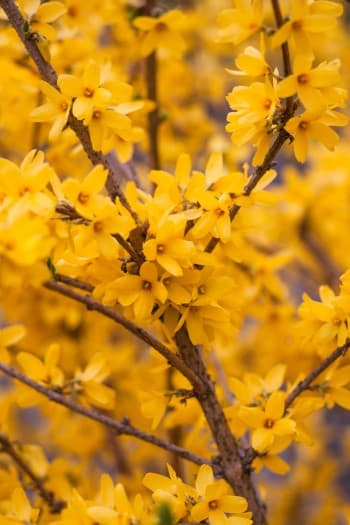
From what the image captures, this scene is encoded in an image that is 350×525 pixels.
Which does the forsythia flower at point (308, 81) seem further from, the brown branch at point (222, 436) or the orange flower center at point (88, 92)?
the brown branch at point (222, 436)

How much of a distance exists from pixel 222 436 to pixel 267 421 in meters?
0.07

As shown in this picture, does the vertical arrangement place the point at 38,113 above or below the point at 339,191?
above

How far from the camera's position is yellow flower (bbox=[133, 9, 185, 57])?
53.8 inches

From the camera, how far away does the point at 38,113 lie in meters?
0.99

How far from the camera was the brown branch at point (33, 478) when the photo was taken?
122cm

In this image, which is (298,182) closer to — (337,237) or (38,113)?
(337,237)

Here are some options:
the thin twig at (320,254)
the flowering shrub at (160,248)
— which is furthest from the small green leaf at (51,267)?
the thin twig at (320,254)

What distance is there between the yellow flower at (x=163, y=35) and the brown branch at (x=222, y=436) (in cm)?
60

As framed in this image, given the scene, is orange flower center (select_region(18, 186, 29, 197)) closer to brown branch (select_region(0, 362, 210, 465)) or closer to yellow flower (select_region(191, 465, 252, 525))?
brown branch (select_region(0, 362, 210, 465))

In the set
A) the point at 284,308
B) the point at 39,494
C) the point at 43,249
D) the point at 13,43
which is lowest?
the point at 39,494

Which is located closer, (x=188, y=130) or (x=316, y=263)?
(x=188, y=130)

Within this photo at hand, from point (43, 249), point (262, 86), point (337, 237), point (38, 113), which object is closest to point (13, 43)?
point (38, 113)

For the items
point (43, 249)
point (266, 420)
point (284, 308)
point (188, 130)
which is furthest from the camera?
point (188, 130)

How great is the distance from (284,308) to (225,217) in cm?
79
